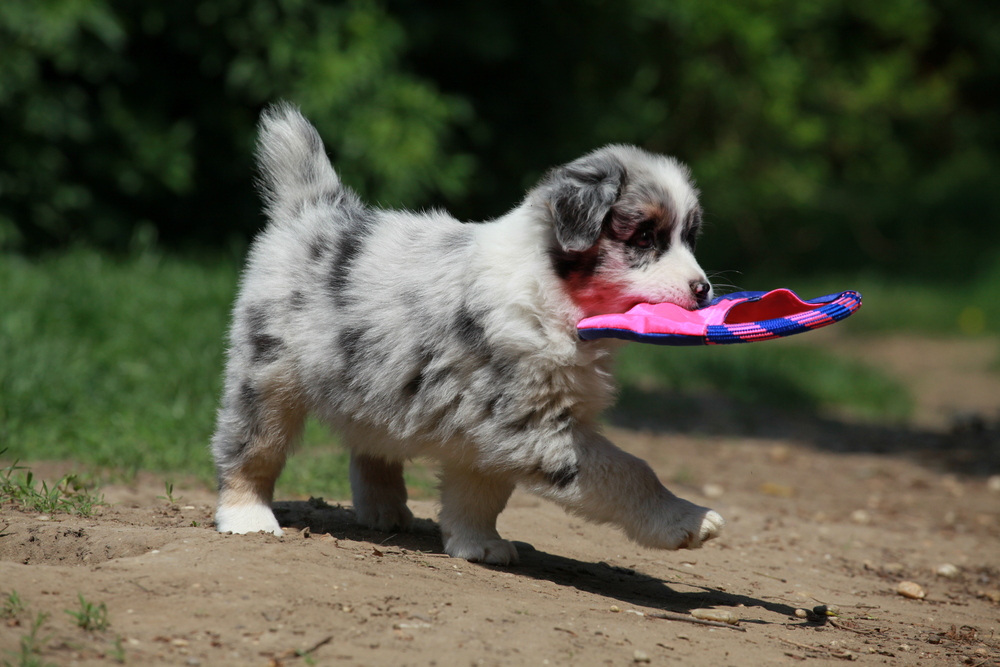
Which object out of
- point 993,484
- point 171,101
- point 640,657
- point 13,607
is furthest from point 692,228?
point 171,101

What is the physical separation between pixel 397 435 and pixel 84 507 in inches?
53.1

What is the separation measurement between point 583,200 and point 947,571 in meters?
2.74

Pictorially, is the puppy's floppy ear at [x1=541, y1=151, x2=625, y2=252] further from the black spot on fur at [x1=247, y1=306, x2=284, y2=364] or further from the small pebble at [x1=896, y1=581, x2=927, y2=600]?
A: the small pebble at [x1=896, y1=581, x2=927, y2=600]

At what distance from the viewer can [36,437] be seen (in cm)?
551

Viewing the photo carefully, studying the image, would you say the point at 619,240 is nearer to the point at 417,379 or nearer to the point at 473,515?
the point at 417,379

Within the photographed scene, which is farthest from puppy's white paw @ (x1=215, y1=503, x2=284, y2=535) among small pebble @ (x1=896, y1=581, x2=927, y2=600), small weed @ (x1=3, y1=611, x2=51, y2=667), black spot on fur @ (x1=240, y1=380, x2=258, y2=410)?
small pebble @ (x1=896, y1=581, x2=927, y2=600)

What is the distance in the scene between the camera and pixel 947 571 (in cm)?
489

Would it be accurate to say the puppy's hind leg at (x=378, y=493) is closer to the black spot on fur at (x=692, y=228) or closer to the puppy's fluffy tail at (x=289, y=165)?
the puppy's fluffy tail at (x=289, y=165)

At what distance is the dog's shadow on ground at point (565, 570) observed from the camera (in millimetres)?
3904

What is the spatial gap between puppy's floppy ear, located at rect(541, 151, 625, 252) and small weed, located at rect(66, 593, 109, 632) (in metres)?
1.92

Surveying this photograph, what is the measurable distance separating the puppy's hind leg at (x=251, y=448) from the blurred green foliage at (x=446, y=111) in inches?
200

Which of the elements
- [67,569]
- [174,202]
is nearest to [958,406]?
[174,202]

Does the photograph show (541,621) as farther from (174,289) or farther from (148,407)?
(174,289)

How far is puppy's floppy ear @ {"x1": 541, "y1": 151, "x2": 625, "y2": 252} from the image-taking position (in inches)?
145
